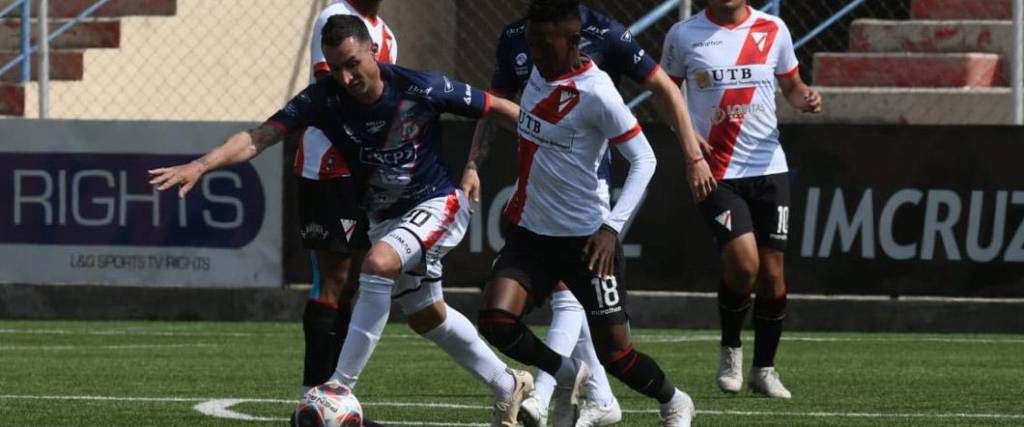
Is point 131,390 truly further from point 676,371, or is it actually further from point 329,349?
point 676,371

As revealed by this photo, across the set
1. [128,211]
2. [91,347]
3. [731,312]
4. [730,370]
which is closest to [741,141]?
[731,312]

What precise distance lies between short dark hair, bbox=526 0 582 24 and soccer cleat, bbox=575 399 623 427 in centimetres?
158

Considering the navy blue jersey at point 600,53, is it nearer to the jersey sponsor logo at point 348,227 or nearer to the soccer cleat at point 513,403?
the jersey sponsor logo at point 348,227

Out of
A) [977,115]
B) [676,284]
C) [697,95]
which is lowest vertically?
[676,284]

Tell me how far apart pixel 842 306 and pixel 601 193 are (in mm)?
6921

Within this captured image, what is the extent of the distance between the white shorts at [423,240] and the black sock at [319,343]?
2.36 ft

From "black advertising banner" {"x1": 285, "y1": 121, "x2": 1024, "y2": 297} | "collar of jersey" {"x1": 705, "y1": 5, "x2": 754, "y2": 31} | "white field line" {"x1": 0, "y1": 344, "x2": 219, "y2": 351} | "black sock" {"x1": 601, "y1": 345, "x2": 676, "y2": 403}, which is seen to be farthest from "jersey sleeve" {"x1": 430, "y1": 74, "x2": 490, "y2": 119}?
"black advertising banner" {"x1": 285, "y1": 121, "x2": 1024, "y2": 297}

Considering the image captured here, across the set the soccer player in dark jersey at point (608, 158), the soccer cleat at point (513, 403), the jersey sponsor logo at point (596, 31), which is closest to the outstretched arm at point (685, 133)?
the soccer player in dark jersey at point (608, 158)

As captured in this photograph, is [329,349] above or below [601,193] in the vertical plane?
below

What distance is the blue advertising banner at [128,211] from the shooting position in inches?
598

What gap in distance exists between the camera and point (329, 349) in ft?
28.6

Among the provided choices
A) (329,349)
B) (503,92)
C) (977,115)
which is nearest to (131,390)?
(329,349)

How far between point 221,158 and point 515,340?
1.24 m

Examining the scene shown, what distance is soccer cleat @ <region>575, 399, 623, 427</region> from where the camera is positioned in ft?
26.5
